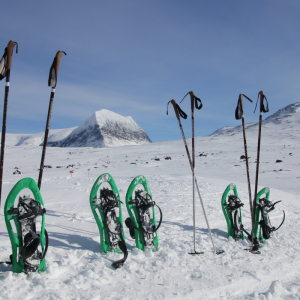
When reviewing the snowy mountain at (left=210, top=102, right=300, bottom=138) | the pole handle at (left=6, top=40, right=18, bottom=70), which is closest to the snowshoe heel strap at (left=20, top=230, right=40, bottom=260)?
the pole handle at (left=6, top=40, right=18, bottom=70)

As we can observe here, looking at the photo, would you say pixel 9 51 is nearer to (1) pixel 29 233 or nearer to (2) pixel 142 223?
(1) pixel 29 233

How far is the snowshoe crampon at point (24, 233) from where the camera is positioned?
2.85m

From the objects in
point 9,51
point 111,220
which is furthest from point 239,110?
point 9,51

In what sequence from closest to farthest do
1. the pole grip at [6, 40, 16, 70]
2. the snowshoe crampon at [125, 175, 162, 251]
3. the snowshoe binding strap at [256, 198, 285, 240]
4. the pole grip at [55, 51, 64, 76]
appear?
the pole grip at [6, 40, 16, 70]
the pole grip at [55, 51, 64, 76]
the snowshoe crampon at [125, 175, 162, 251]
the snowshoe binding strap at [256, 198, 285, 240]

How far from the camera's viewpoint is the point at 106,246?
3576mm

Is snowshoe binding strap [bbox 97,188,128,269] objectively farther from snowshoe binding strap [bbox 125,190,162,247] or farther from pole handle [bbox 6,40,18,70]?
pole handle [bbox 6,40,18,70]

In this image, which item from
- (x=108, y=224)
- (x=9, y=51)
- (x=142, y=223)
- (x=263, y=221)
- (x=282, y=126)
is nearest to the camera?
(x=9, y=51)

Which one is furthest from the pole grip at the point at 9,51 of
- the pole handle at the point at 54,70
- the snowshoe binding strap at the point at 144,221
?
the snowshoe binding strap at the point at 144,221

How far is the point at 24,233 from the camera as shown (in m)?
2.97

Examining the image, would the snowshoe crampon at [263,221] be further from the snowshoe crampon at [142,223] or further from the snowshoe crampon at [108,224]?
the snowshoe crampon at [108,224]

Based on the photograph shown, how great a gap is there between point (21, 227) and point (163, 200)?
16.5ft

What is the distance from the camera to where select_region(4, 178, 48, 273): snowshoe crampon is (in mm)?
2852

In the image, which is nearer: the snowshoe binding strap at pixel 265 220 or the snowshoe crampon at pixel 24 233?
the snowshoe crampon at pixel 24 233

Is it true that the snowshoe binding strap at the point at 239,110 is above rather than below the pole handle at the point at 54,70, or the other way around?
below
